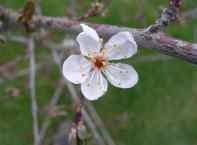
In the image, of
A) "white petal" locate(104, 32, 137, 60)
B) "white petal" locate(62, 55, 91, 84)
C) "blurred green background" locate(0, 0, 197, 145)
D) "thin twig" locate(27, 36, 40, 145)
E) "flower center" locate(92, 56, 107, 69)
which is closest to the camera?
"white petal" locate(104, 32, 137, 60)

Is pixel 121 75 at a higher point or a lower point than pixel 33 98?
higher

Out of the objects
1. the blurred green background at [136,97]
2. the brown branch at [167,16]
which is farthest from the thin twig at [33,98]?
the blurred green background at [136,97]

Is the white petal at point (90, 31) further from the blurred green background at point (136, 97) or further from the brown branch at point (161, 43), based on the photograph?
the blurred green background at point (136, 97)

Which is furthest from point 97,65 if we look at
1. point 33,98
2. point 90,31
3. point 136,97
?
point 136,97

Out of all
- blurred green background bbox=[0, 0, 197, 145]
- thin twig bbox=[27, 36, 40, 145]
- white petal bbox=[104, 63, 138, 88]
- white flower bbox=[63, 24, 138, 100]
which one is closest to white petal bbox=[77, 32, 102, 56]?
white flower bbox=[63, 24, 138, 100]

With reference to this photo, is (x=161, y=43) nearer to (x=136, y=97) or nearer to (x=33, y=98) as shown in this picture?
(x=33, y=98)

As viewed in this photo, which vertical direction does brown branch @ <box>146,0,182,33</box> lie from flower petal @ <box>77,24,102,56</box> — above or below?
above

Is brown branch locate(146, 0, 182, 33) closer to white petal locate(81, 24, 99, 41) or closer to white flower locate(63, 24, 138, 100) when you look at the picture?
white flower locate(63, 24, 138, 100)
